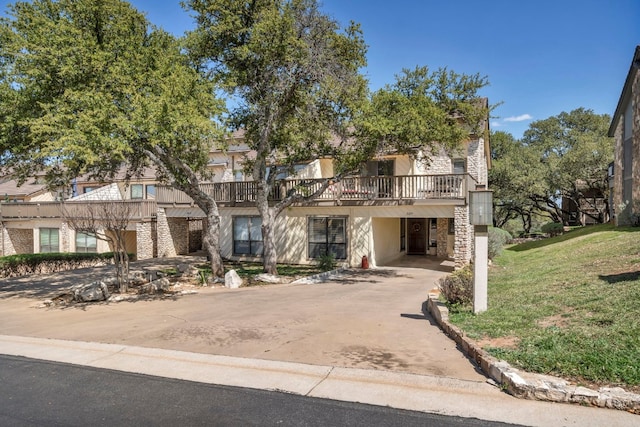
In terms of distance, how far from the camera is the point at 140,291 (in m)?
14.1

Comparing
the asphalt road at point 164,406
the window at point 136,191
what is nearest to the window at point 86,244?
the window at point 136,191

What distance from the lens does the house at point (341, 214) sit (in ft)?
62.5

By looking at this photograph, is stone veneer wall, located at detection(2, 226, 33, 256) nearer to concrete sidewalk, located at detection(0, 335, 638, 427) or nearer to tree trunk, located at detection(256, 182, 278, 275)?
tree trunk, located at detection(256, 182, 278, 275)

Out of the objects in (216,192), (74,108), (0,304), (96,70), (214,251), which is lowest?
(0,304)

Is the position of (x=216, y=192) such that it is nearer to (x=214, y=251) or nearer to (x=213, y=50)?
(x=214, y=251)

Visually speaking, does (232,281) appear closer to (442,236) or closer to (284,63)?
(284,63)

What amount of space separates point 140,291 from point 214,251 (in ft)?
10.3

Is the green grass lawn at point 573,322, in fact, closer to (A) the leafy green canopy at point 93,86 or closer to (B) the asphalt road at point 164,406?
(B) the asphalt road at point 164,406

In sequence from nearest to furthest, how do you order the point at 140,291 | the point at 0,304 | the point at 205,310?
the point at 205,310
the point at 0,304
the point at 140,291

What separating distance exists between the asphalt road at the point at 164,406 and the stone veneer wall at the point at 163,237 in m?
20.1

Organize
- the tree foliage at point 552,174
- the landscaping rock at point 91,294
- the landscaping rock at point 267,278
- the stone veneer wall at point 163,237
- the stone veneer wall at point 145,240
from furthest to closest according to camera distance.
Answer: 1. the tree foliage at point 552,174
2. the stone veneer wall at point 145,240
3. the stone veneer wall at point 163,237
4. the landscaping rock at point 267,278
5. the landscaping rock at point 91,294

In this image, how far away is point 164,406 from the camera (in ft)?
16.3

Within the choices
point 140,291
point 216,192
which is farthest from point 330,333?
point 216,192

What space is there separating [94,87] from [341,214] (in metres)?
12.0
